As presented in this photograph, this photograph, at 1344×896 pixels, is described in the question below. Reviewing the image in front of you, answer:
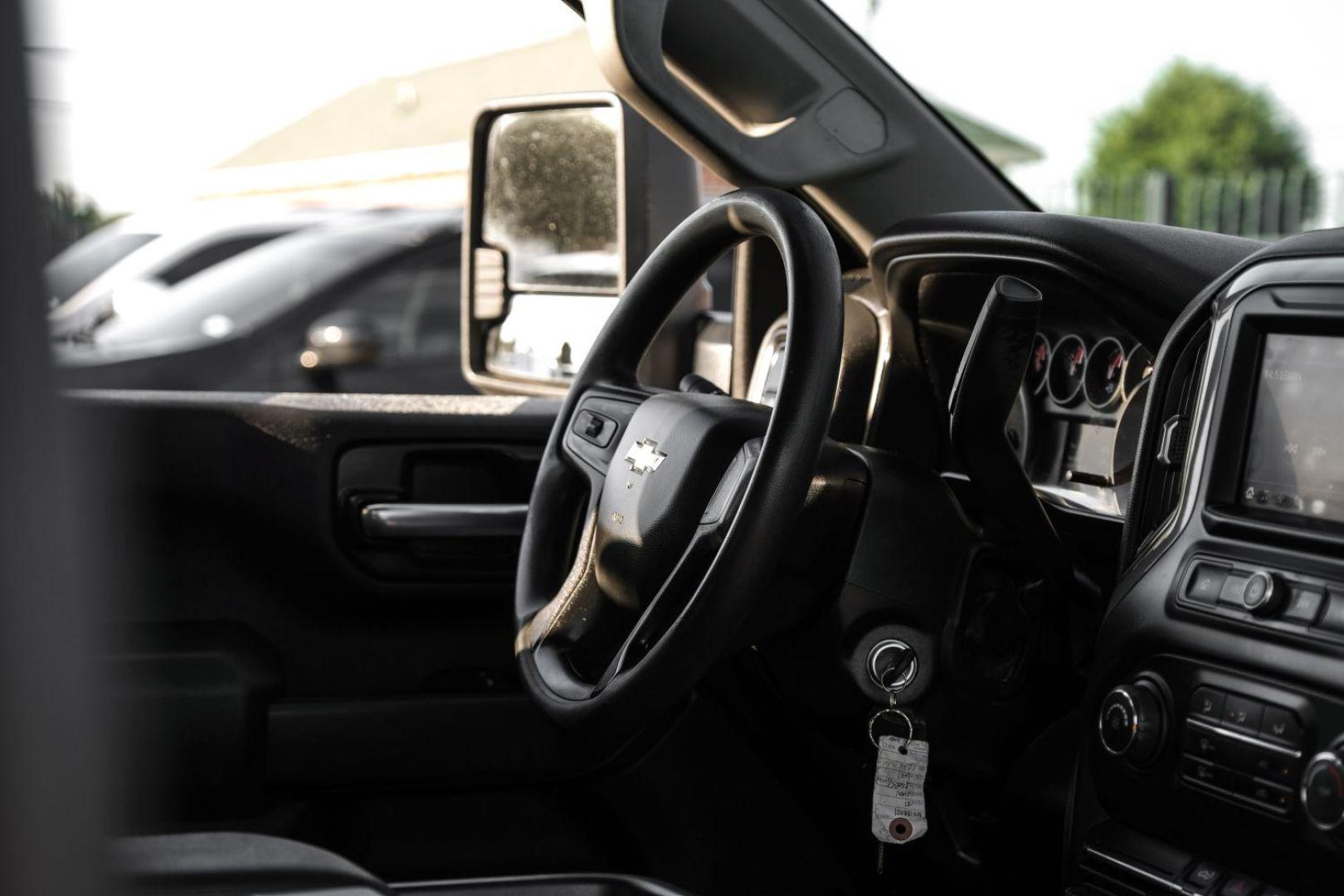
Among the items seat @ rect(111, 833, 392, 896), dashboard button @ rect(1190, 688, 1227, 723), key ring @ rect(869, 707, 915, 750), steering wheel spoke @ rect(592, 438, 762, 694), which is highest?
steering wheel spoke @ rect(592, 438, 762, 694)

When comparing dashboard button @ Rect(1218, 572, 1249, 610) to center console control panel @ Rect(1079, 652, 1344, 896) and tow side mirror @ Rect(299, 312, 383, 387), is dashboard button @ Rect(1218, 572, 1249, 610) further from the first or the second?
tow side mirror @ Rect(299, 312, 383, 387)

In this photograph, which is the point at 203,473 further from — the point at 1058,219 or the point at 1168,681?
the point at 1168,681

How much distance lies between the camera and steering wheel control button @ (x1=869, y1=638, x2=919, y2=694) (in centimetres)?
159

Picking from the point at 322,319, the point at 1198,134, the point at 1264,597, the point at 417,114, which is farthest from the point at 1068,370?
the point at 1198,134

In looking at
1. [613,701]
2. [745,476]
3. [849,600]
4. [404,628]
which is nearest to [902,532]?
[849,600]

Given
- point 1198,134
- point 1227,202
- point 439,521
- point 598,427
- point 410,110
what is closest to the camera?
point 598,427

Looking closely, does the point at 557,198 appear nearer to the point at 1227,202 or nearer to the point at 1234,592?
the point at 1234,592

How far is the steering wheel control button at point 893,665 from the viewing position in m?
1.59

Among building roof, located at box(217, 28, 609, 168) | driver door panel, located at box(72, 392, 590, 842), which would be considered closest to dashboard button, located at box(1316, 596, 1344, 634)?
driver door panel, located at box(72, 392, 590, 842)

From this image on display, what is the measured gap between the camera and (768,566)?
1.34 metres

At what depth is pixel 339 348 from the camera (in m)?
4.86

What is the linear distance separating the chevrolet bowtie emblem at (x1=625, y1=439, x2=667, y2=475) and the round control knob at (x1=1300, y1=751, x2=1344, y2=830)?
0.67 meters

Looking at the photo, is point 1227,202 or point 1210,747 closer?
point 1210,747

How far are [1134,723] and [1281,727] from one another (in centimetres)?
16
